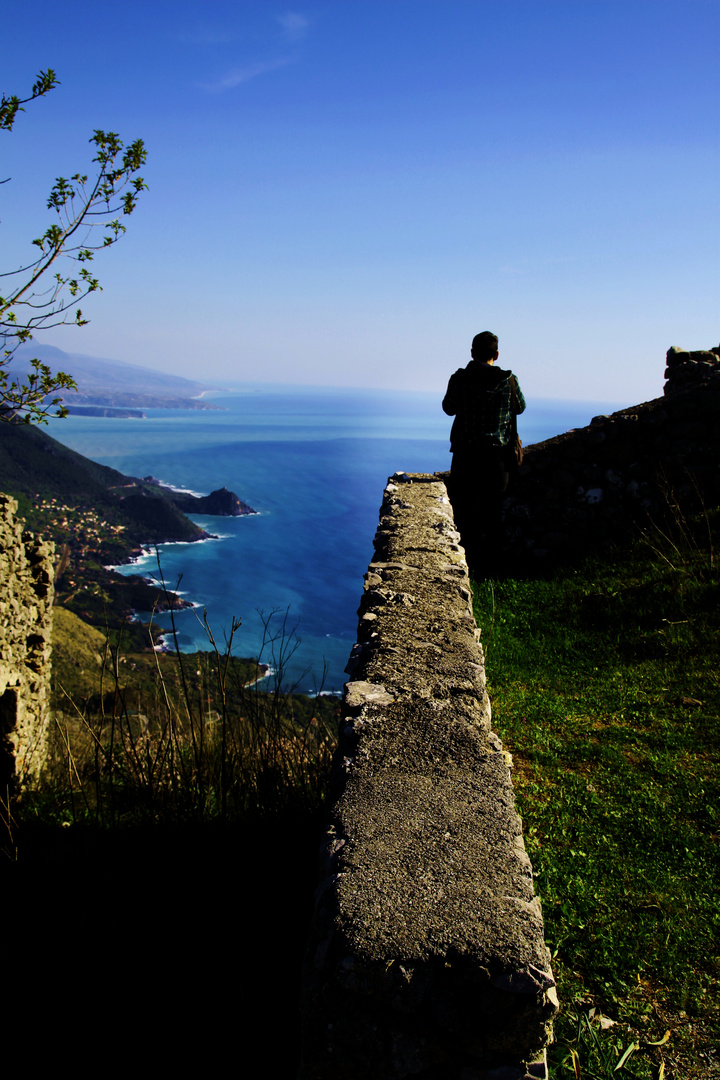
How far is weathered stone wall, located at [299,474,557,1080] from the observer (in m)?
1.22

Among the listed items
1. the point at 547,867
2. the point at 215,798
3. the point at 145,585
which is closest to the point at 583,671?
the point at 547,867

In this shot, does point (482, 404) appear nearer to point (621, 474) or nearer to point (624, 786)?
point (621, 474)

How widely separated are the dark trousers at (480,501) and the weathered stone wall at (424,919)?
466 cm

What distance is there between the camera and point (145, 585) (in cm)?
4847

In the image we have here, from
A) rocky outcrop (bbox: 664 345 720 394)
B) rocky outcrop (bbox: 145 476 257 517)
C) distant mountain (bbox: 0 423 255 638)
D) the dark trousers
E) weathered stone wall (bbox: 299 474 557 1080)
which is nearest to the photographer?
weathered stone wall (bbox: 299 474 557 1080)

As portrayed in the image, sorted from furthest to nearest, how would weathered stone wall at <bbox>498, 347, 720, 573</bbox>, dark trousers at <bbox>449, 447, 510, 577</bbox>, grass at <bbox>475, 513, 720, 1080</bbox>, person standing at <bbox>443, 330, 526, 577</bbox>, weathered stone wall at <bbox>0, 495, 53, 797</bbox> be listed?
1. weathered stone wall at <bbox>498, 347, 720, 573</bbox>
2. dark trousers at <bbox>449, 447, 510, 577</bbox>
3. person standing at <bbox>443, 330, 526, 577</bbox>
4. weathered stone wall at <bbox>0, 495, 53, 797</bbox>
5. grass at <bbox>475, 513, 720, 1080</bbox>

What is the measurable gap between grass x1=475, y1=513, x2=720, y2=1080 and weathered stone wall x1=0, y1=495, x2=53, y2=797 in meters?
4.19

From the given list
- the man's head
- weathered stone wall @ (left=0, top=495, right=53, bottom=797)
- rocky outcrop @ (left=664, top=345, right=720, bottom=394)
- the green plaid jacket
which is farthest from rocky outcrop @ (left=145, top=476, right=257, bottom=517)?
the man's head

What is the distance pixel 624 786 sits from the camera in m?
3.23

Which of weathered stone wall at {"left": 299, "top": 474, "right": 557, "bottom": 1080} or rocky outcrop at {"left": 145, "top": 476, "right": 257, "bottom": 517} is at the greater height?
weathered stone wall at {"left": 299, "top": 474, "right": 557, "bottom": 1080}

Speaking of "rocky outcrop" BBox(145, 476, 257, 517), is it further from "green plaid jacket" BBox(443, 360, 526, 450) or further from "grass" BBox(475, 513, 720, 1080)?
"grass" BBox(475, 513, 720, 1080)

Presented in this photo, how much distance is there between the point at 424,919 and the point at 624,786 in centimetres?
231

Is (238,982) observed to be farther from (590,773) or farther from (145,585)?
(145,585)

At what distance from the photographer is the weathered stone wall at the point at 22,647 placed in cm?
568
